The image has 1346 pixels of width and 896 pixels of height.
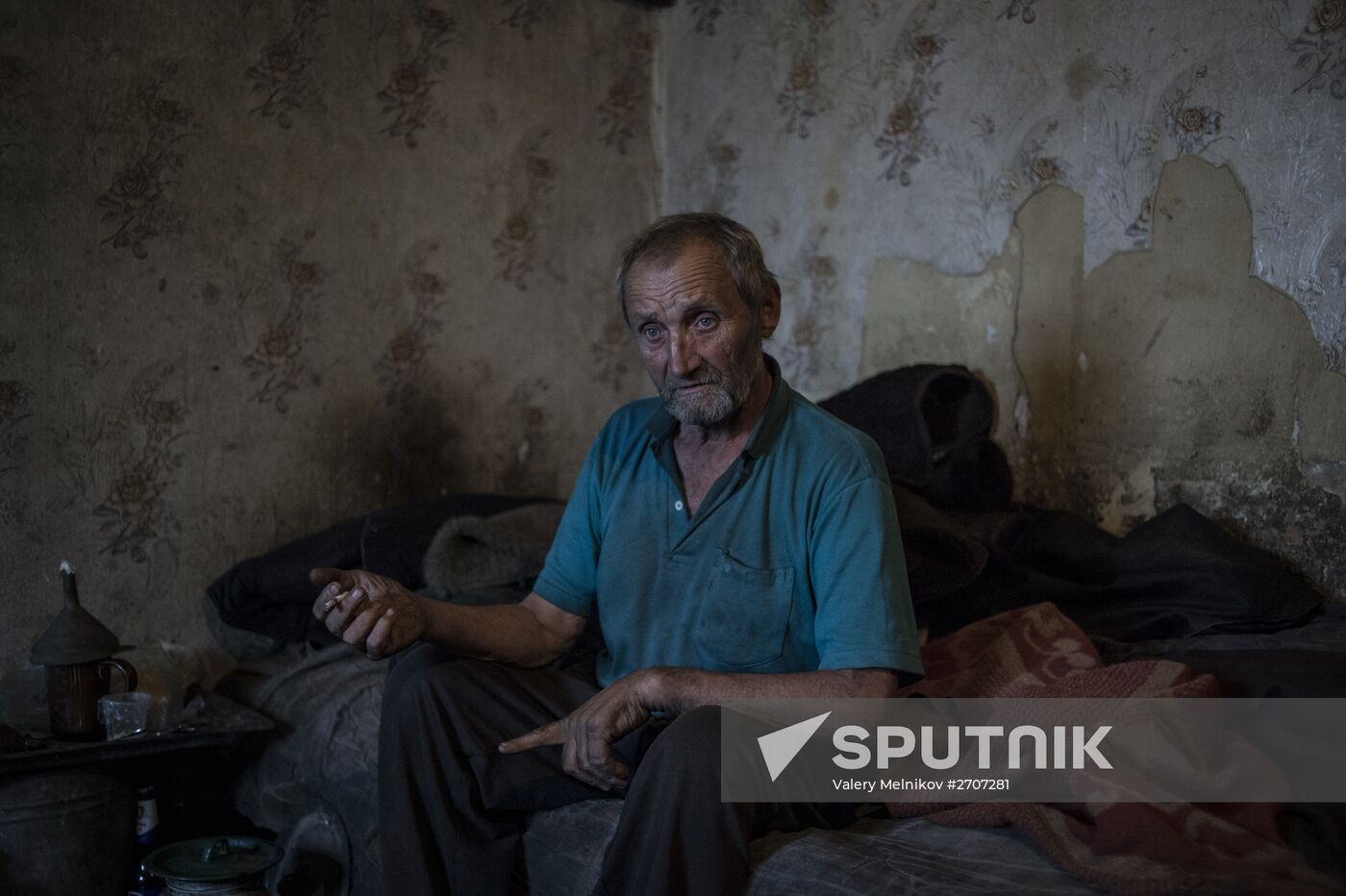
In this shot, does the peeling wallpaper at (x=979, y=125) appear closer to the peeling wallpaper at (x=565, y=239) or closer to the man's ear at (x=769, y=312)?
the peeling wallpaper at (x=565, y=239)

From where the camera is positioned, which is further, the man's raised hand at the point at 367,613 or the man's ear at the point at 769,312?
the man's ear at the point at 769,312

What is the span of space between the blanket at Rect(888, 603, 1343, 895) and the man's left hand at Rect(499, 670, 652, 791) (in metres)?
0.41

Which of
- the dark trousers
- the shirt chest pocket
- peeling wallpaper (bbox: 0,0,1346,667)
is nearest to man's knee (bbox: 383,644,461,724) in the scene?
the dark trousers

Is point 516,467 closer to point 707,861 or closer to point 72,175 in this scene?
point 72,175

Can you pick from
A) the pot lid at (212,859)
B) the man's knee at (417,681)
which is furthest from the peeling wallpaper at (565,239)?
the man's knee at (417,681)

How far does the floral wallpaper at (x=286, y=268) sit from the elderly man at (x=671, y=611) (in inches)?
43.8

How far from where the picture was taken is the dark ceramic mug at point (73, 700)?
2.16 m

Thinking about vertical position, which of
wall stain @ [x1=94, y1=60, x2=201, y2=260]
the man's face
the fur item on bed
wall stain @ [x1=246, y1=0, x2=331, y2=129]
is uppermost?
wall stain @ [x1=246, y1=0, x2=331, y2=129]

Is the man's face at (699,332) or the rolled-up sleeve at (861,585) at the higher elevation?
the man's face at (699,332)

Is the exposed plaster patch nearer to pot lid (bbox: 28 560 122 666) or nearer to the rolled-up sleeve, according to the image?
the rolled-up sleeve

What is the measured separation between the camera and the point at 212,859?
2020mm

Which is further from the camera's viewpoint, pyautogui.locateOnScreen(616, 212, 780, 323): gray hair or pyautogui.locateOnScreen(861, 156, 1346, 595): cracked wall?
pyautogui.locateOnScreen(861, 156, 1346, 595): cracked wall

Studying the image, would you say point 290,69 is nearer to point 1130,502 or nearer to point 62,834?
point 62,834

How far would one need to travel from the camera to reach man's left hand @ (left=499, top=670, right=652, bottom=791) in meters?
1.65
